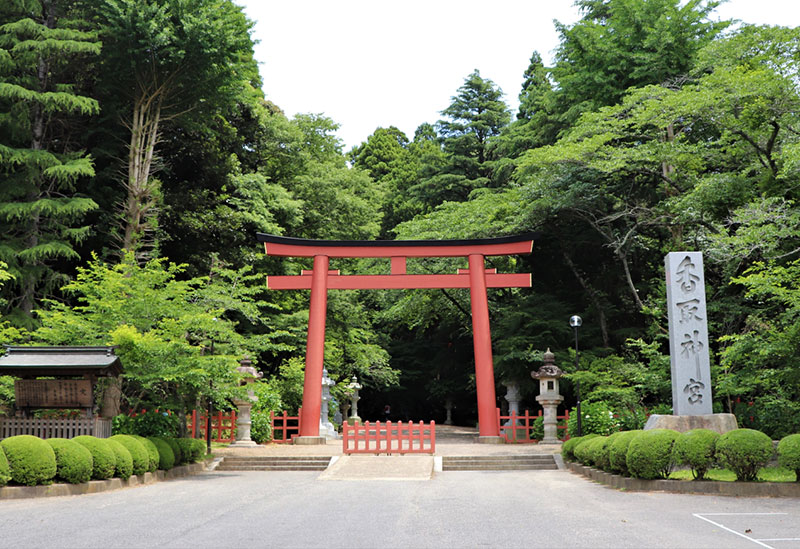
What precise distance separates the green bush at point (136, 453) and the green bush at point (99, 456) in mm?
827

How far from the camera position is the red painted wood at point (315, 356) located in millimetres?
21359

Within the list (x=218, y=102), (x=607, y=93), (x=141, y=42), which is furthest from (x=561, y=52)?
(x=141, y=42)

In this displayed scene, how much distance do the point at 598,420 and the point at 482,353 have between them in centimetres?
409

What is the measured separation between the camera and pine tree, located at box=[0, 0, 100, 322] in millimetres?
20469

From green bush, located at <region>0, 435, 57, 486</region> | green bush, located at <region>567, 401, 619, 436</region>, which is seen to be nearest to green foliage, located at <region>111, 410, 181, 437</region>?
green bush, located at <region>0, 435, 57, 486</region>

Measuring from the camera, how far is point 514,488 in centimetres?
1305

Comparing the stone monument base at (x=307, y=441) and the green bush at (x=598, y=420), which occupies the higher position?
the green bush at (x=598, y=420)

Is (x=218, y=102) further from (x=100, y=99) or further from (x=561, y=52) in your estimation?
(x=561, y=52)

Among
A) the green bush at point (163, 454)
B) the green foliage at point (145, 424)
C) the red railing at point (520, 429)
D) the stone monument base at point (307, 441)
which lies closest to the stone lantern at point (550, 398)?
the red railing at point (520, 429)

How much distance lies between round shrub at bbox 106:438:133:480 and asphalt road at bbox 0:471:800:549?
1.27ft

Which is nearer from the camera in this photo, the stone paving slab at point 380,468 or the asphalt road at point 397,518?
the asphalt road at point 397,518

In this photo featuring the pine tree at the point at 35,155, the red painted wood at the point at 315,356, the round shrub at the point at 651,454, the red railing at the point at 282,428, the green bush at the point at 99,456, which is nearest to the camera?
the round shrub at the point at 651,454

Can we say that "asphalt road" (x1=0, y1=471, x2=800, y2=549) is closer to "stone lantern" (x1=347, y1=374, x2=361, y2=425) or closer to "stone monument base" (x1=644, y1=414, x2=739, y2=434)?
"stone monument base" (x1=644, y1=414, x2=739, y2=434)

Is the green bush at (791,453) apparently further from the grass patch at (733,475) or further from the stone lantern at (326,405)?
the stone lantern at (326,405)
